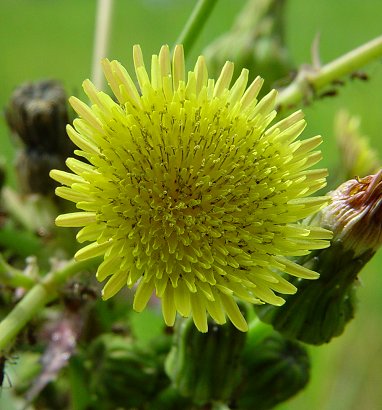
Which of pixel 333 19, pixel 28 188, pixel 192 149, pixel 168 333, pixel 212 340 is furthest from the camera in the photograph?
pixel 333 19

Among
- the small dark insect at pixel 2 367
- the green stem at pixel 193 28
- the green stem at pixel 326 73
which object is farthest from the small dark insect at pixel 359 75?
the small dark insect at pixel 2 367

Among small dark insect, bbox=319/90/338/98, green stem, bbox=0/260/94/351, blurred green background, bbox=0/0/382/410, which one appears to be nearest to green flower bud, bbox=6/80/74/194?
green stem, bbox=0/260/94/351

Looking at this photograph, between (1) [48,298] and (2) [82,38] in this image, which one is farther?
(2) [82,38]

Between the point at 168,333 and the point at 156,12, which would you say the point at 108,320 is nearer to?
the point at 168,333

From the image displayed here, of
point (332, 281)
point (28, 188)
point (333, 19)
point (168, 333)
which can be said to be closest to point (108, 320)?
point (168, 333)

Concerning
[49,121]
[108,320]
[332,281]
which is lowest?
[108,320]

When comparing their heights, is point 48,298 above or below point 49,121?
below

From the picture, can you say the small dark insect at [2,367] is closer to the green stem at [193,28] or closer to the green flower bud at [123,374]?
the green flower bud at [123,374]

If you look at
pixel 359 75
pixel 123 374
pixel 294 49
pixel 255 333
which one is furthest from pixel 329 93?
pixel 294 49
